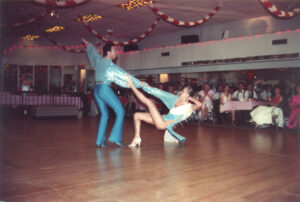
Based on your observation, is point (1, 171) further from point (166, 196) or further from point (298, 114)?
point (298, 114)

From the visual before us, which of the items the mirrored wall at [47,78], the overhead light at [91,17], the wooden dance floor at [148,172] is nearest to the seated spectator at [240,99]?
the wooden dance floor at [148,172]

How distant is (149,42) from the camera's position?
12789 mm

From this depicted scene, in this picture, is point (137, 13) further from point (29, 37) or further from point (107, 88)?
point (29, 37)

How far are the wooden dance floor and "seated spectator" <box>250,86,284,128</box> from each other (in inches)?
103

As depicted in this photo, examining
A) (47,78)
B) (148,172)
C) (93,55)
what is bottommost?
(148,172)

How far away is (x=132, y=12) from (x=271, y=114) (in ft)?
15.8

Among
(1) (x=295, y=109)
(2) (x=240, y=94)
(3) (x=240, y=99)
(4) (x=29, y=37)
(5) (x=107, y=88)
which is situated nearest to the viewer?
(5) (x=107, y=88)

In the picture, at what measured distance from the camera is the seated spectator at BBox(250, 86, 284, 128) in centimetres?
711

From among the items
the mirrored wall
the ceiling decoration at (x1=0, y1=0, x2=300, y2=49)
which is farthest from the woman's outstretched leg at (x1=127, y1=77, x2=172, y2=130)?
the mirrored wall

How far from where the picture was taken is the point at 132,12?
28.4 feet

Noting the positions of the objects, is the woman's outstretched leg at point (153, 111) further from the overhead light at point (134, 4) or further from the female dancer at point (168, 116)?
the overhead light at point (134, 4)

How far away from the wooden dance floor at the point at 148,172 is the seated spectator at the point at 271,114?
2.61m

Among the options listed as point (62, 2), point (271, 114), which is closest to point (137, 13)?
point (62, 2)

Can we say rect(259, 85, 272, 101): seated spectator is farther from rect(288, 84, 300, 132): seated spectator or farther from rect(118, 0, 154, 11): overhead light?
rect(118, 0, 154, 11): overhead light
